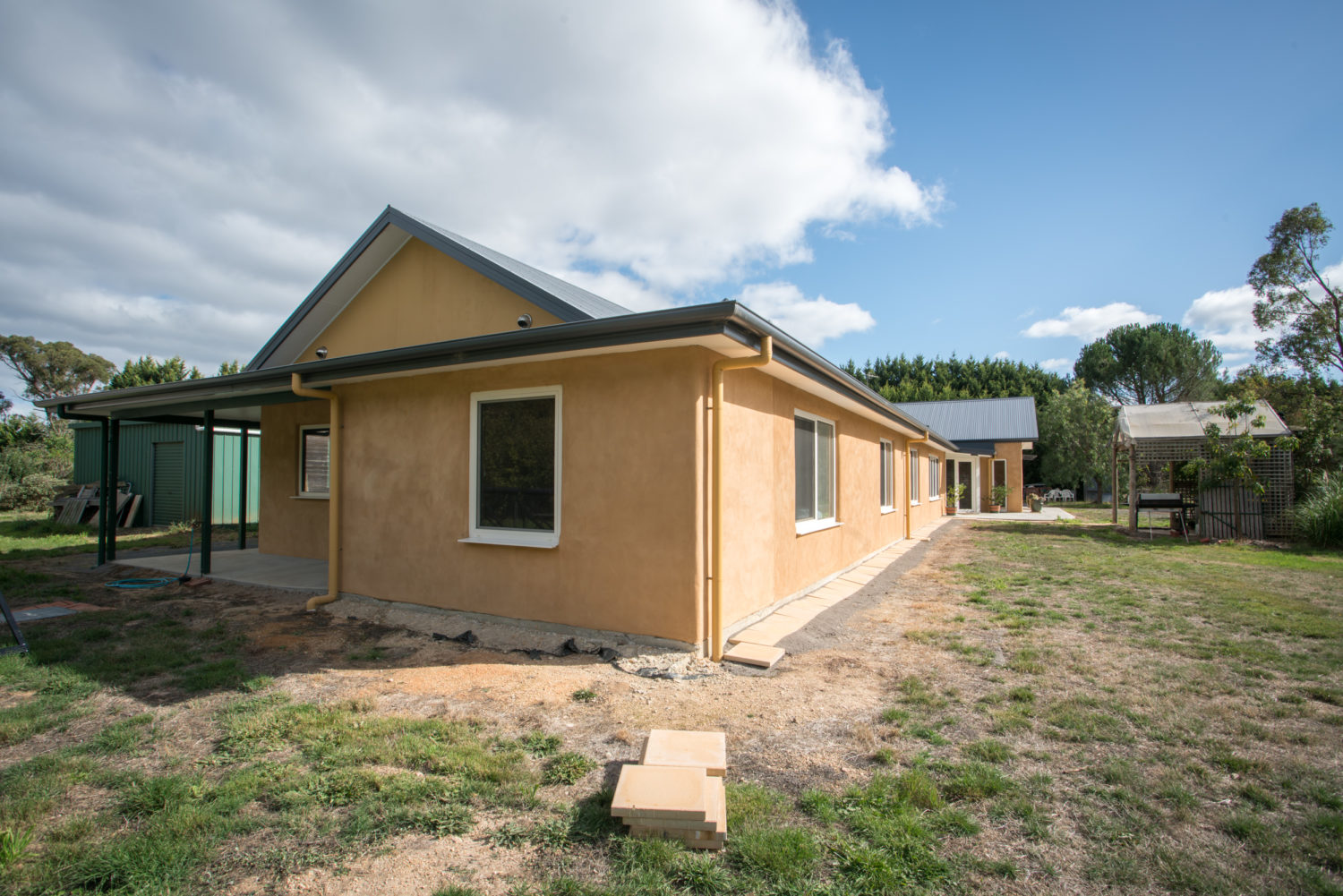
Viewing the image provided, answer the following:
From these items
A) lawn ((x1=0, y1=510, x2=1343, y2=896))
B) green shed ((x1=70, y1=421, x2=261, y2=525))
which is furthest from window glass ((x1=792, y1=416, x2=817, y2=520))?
green shed ((x1=70, y1=421, x2=261, y2=525))

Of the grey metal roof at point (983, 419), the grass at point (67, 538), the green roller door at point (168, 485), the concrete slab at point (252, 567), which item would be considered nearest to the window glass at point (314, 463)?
the concrete slab at point (252, 567)

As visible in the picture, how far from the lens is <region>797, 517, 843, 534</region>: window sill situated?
7.15 m

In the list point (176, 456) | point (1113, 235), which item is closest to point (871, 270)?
point (1113, 235)

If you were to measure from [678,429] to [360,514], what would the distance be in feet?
13.9

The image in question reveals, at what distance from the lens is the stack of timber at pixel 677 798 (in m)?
2.45

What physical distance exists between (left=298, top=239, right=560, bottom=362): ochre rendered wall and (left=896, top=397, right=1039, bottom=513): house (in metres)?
20.8

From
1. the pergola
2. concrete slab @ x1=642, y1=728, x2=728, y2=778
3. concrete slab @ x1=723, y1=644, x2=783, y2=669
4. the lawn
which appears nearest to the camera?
the lawn

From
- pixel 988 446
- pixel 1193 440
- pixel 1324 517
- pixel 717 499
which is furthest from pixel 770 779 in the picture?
pixel 988 446

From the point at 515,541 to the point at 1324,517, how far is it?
16519 millimetres

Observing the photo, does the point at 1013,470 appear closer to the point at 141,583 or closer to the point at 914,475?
the point at 914,475

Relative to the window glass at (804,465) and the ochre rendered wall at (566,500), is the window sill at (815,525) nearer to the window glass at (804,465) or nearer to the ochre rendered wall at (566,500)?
the window glass at (804,465)

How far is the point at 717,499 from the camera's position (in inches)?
192

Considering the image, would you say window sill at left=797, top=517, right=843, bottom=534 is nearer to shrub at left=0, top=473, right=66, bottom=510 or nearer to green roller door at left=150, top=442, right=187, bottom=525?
green roller door at left=150, top=442, right=187, bottom=525

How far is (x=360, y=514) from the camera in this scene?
685 cm
